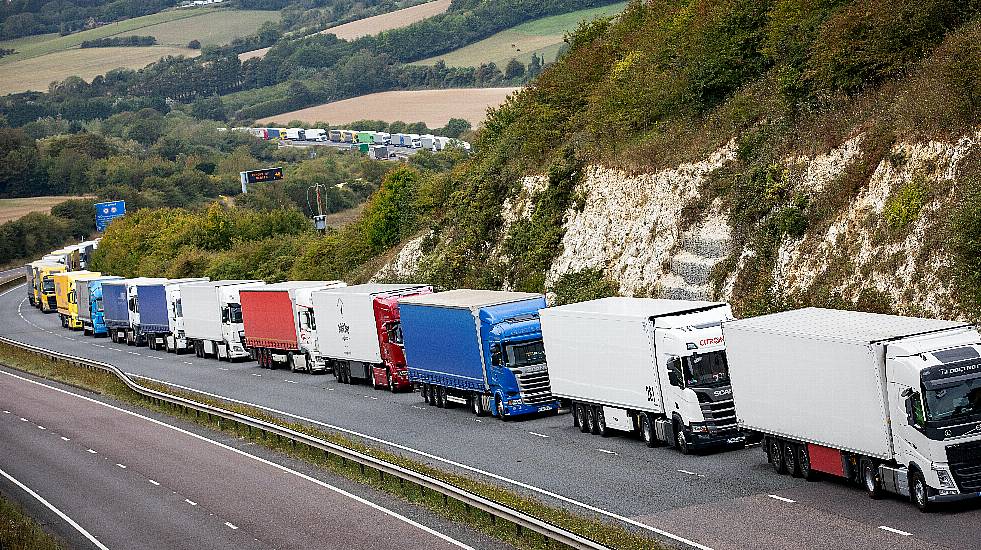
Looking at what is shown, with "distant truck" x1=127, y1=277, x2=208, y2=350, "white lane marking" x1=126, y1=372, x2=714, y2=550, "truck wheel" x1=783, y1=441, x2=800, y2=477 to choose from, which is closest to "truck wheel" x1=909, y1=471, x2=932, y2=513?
"truck wheel" x1=783, y1=441, x2=800, y2=477

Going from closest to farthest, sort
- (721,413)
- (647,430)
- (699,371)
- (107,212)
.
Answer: (721,413) → (699,371) → (647,430) → (107,212)

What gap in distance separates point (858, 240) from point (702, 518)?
17433 millimetres

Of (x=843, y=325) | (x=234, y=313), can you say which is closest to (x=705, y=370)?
(x=843, y=325)

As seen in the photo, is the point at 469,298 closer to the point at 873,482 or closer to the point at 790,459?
the point at 790,459

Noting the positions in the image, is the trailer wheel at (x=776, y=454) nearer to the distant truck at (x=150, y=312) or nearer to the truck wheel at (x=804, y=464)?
the truck wheel at (x=804, y=464)

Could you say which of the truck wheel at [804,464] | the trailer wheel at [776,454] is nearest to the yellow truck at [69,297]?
the trailer wheel at [776,454]

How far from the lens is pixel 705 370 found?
30000 mm

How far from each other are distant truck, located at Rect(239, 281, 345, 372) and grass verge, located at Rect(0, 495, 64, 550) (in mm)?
26561

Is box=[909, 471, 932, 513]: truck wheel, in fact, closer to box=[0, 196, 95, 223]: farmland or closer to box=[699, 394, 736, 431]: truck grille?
box=[699, 394, 736, 431]: truck grille

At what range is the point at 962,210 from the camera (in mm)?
34000

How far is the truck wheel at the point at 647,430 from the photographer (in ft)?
104

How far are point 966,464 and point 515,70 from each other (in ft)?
584

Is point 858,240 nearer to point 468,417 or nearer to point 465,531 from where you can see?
point 468,417

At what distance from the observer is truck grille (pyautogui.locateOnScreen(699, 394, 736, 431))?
2970cm
